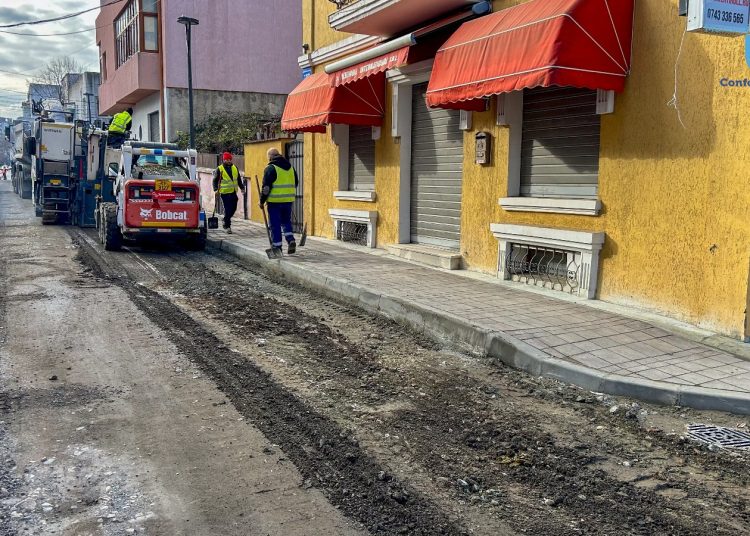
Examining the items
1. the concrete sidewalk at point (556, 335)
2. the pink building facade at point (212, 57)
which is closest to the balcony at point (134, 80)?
the pink building facade at point (212, 57)

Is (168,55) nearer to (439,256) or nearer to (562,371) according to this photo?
(439,256)

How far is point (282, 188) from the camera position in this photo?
37.8 feet

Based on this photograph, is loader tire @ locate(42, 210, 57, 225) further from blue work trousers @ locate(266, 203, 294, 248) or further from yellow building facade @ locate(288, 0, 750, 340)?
yellow building facade @ locate(288, 0, 750, 340)

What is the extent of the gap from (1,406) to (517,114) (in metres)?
7.10

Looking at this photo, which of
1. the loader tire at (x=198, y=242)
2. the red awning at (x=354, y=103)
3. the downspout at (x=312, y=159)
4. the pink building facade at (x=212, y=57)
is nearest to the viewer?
the red awning at (x=354, y=103)

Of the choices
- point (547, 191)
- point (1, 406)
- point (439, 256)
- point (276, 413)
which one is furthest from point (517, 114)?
point (1, 406)

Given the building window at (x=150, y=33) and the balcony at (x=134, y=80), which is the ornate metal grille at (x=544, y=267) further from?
the building window at (x=150, y=33)

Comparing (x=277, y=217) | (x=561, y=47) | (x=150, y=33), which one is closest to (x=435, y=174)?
(x=277, y=217)

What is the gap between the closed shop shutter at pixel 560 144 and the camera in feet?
26.2

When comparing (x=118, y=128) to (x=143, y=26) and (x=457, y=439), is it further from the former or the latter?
(x=457, y=439)

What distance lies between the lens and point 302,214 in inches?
633

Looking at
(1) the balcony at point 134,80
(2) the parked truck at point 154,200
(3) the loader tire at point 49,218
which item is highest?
(1) the balcony at point 134,80

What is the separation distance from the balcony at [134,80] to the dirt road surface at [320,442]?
2135 cm

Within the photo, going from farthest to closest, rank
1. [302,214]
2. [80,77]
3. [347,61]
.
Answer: [80,77] → [302,214] → [347,61]
